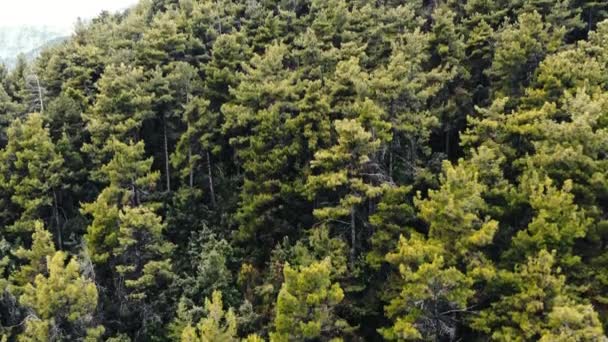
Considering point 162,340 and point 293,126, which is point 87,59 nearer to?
point 293,126

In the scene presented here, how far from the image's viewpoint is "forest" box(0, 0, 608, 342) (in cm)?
2198

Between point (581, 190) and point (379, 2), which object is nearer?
point (581, 190)

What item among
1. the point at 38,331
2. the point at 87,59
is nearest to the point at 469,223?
the point at 38,331

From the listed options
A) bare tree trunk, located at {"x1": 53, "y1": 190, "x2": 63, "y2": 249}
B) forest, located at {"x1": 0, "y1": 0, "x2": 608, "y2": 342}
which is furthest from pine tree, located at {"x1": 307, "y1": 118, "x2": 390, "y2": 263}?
bare tree trunk, located at {"x1": 53, "y1": 190, "x2": 63, "y2": 249}

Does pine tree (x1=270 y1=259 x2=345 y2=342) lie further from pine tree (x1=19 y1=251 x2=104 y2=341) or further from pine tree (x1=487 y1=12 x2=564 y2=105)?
pine tree (x1=487 y1=12 x2=564 y2=105)

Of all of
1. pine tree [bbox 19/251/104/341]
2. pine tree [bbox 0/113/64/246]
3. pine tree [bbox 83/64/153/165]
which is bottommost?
pine tree [bbox 19/251/104/341]

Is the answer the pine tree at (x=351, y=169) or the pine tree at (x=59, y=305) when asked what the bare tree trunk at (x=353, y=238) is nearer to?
the pine tree at (x=351, y=169)

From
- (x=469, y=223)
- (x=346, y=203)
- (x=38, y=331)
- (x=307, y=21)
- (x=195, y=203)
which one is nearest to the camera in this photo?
(x=469, y=223)

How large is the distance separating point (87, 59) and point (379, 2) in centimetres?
2368

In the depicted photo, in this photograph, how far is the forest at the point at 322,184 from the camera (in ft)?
72.1

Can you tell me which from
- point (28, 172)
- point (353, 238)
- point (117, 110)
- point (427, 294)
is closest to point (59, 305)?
point (28, 172)

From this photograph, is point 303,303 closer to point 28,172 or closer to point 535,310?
point 535,310

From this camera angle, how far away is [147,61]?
3894cm

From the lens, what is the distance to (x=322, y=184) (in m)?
27.2
